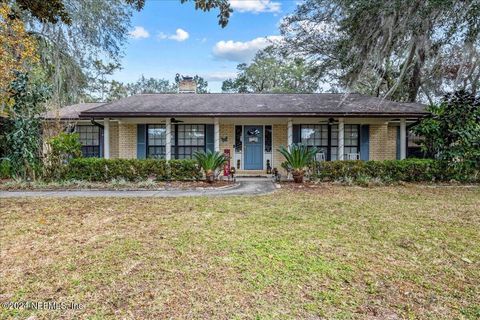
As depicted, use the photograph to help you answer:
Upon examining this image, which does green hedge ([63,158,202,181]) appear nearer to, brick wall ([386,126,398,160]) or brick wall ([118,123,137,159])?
brick wall ([118,123,137,159])

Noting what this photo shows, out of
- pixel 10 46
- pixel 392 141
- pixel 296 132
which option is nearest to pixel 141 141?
pixel 10 46

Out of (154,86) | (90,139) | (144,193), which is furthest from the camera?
(154,86)

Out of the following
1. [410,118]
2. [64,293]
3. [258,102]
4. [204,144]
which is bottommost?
[64,293]

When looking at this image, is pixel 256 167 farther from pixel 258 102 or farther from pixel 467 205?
pixel 467 205

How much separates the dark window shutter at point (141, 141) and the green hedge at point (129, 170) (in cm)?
316

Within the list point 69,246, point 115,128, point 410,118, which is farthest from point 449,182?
point 115,128

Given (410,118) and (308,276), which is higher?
(410,118)

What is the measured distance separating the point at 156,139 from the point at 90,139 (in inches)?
136

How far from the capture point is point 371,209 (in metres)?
6.50

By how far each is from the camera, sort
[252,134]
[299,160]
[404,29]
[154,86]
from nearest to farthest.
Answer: [404,29]
[299,160]
[252,134]
[154,86]

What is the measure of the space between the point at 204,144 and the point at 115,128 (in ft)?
13.9

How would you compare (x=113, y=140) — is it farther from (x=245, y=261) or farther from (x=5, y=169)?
(x=245, y=261)

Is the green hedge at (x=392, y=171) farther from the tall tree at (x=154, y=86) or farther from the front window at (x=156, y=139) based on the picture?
the tall tree at (x=154, y=86)

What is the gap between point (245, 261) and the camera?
146 inches
